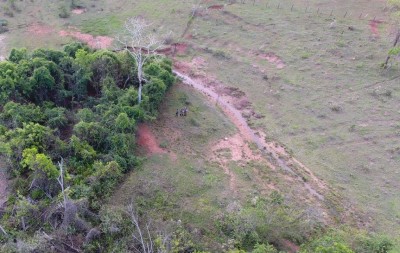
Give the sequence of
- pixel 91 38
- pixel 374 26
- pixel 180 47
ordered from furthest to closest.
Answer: pixel 374 26 → pixel 91 38 → pixel 180 47

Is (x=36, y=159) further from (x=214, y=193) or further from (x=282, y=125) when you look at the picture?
(x=282, y=125)

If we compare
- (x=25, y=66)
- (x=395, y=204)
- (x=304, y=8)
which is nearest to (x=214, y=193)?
(x=395, y=204)

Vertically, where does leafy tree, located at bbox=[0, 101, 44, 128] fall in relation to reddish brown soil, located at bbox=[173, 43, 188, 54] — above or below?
below

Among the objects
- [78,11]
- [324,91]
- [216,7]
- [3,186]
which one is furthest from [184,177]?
[78,11]

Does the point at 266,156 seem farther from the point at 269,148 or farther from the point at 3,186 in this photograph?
the point at 3,186

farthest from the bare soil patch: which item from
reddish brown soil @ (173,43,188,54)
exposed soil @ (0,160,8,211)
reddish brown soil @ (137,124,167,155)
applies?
exposed soil @ (0,160,8,211)

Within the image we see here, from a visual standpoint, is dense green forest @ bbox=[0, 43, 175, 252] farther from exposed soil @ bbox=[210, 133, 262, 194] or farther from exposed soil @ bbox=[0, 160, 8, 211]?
exposed soil @ bbox=[210, 133, 262, 194]
